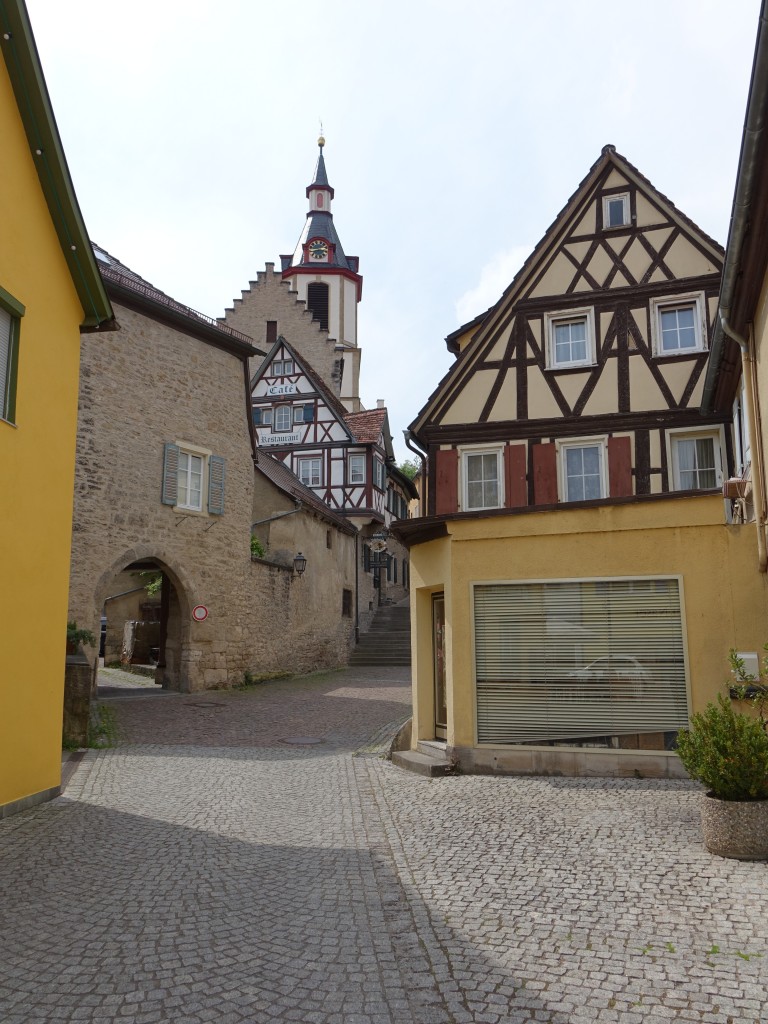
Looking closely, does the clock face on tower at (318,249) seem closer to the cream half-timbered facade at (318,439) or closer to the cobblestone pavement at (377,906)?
the cream half-timbered facade at (318,439)

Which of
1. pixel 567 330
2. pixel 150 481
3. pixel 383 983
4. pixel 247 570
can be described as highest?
pixel 567 330

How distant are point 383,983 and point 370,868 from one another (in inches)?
76.2

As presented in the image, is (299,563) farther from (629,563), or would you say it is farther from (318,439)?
(629,563)

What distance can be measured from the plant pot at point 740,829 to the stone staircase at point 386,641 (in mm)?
21149

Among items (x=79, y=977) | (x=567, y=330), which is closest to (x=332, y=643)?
(x=567, y=330)

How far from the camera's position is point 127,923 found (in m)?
4.71

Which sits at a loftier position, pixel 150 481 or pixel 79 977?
pixel 150 481

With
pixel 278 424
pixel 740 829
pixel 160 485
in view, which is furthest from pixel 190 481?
pixel 740 829

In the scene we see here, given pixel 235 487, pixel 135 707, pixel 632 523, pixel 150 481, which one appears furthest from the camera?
pixel 235 487

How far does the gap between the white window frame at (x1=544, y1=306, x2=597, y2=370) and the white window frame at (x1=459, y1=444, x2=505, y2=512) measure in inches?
70.4

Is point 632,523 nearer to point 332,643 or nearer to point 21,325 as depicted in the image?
point 21,325

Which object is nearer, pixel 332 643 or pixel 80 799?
pixel 80 799

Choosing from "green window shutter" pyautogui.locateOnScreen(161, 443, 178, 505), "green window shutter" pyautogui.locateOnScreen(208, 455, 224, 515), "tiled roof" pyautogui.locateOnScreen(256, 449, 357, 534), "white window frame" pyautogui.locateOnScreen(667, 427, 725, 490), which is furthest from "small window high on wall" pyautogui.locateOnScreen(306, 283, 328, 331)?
"white window frame" pyautogui.locateOnScreen(667, 427, 725, 490)

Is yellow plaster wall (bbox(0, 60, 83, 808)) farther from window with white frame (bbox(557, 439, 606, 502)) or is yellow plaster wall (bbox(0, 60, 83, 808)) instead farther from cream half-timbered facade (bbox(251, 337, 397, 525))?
cream half-timbered facade (bbox(251, 337, 397, 525))
